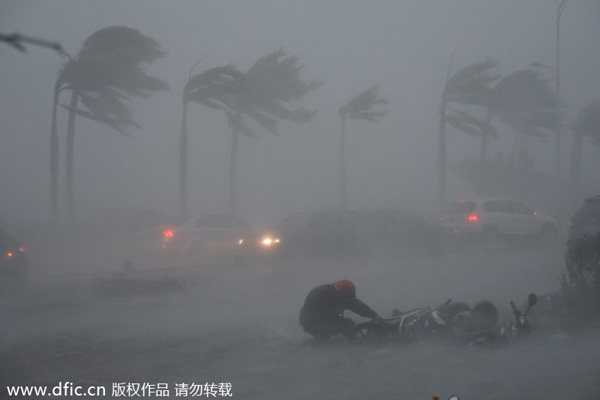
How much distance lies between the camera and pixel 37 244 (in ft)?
77.4

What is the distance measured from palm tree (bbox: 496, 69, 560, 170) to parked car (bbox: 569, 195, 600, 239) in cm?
1841

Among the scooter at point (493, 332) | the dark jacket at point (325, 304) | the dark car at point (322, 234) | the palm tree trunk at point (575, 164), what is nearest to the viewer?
the scooter at point (493, 332)

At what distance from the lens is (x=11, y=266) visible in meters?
11.8

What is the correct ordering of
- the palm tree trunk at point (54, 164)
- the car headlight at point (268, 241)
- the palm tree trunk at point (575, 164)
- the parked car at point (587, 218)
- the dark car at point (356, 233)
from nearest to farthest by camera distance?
the parked car at point (587, 218) → the car headlight at point (268, 241) → the dark car at point (356, 233) → the palm tree trunk at point (54, 164) → the palm tree trunk at point (575, 164)

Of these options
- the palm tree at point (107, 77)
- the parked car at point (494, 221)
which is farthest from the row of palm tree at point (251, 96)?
the parked car at point (494, 221)

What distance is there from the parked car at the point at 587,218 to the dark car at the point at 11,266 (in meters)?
11.7

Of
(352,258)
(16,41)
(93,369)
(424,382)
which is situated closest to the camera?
(16,41)

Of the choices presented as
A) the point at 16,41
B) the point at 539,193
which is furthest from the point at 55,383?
the point at 539,193

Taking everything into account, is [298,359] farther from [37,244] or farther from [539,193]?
[539,193]

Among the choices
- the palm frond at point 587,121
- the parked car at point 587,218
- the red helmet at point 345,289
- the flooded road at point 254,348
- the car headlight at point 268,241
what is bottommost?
the flooded road at point 254,348

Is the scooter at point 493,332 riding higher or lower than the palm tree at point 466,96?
lower

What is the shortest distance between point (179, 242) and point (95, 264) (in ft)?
10.8

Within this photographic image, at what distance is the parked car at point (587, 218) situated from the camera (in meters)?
14.8

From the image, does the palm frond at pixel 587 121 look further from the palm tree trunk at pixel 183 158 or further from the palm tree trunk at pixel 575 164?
the palm tree trunk at pixel 183 158
